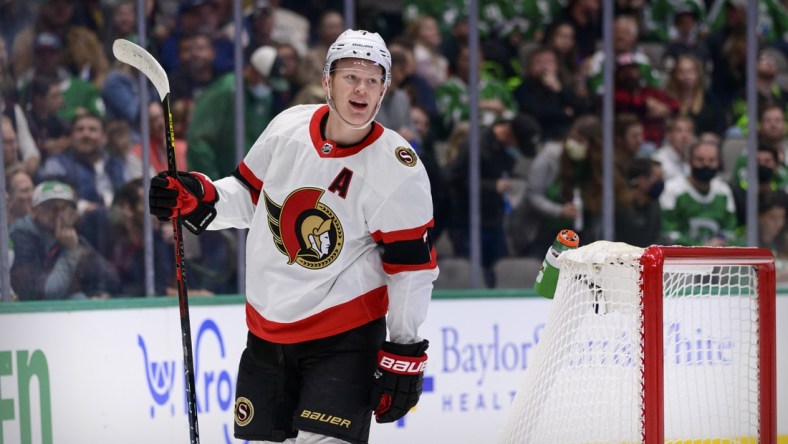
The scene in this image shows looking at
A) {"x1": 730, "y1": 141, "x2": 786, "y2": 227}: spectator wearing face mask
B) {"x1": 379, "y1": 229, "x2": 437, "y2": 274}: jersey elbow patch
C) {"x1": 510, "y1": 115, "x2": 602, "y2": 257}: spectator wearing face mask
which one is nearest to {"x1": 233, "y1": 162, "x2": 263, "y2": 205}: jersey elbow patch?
{"x1": 379, "y1": 229, "x2": 437, "y2": 274}: jersey elbow patch

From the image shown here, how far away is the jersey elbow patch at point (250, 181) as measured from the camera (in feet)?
8.77

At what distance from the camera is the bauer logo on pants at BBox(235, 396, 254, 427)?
2.55 m

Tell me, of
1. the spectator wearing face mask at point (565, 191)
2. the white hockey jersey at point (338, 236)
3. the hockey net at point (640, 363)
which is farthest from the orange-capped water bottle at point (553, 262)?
the spectator wearing face mask at point (565, 191)

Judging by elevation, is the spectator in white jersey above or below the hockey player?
above

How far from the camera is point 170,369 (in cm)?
388

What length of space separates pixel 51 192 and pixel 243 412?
5.63 ft

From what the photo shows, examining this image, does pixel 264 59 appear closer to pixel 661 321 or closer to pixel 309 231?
pixel 309 231

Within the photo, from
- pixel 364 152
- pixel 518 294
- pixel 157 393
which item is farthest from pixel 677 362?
pixel 157 393

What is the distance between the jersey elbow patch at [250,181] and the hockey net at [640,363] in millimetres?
755

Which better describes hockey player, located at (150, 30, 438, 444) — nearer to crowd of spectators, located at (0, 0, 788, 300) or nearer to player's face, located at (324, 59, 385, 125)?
player's face, located at (324, 59, 385, 125)

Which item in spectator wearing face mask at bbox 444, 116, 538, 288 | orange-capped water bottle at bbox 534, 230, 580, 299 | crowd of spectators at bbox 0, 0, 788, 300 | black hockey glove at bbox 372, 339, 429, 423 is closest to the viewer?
black hockey glove at bbox 372, 339, 429, 423

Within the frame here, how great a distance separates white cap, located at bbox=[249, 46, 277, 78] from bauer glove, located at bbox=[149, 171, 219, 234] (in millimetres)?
1860

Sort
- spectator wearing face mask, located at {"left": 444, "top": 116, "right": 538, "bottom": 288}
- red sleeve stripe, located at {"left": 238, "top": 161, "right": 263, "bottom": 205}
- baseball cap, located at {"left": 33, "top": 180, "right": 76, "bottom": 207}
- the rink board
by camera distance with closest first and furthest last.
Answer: red sleeve stripe, located at {"left": 238, "top": 161, "right": 263, "bottom": 205}
the rink board
baseball cap, located at {"left": 33, "top": 180, "right": 76, "bottom": 207}
spectator wearing face mask, located at {"left": 444, "top": 116, "right": 538, "bottom": 288}

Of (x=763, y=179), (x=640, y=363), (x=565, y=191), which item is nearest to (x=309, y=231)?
(x=640, y=363)
